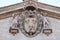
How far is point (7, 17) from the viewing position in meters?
9.48

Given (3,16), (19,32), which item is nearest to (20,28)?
(19,32)

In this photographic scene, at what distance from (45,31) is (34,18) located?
66cm

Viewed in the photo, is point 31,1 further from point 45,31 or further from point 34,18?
point 45,31

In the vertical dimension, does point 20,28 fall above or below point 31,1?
below

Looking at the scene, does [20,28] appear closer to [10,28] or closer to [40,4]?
[10,28]

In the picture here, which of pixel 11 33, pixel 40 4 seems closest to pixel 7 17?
pixel 11 33

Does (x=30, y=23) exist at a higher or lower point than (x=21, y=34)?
higher

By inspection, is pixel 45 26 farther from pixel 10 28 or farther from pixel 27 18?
pixel 10 28

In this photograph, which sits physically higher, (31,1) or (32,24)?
(31,1)

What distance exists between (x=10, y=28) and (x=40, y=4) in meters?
1.57

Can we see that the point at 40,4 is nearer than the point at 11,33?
No

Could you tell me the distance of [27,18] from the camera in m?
9.28

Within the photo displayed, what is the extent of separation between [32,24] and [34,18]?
10.8 inches

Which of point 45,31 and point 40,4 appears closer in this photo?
point 45,31
